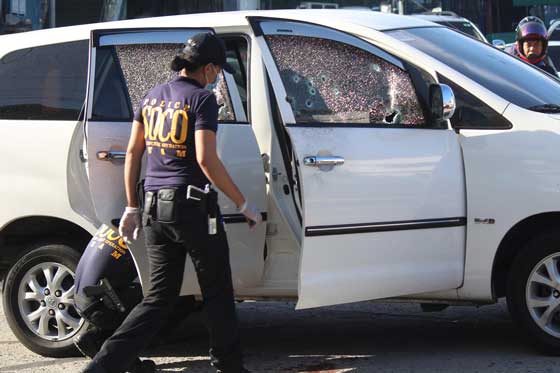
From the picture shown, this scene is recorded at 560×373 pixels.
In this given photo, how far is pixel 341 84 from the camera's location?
5.85 metres

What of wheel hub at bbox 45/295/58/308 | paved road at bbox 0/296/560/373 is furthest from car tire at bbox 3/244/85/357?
paved road at bbox 0/296/560/373

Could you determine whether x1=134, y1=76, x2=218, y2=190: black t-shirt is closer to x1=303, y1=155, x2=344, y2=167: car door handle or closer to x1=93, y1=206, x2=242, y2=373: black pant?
x1=93, y1=206, x2=242, y2=373: black pant

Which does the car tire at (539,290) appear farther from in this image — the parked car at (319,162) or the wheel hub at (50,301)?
the wheel hub at (50,301)

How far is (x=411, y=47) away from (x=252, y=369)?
1.91 m

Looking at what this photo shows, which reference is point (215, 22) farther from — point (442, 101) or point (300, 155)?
point (442, 101)

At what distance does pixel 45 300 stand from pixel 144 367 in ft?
2.49

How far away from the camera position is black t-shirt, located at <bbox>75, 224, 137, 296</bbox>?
579cm

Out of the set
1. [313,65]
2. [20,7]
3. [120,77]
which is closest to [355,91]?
[313,65]

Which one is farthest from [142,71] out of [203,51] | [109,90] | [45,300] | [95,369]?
[95,369]

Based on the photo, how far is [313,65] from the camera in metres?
5.88

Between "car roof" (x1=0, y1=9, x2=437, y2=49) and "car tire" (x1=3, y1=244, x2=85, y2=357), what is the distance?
3.83 feet

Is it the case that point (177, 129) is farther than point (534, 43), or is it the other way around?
point (534, 43)

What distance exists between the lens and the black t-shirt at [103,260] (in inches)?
228

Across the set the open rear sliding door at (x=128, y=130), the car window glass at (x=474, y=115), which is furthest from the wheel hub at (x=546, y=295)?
the open rear sliding door at (x=128, y=130)
